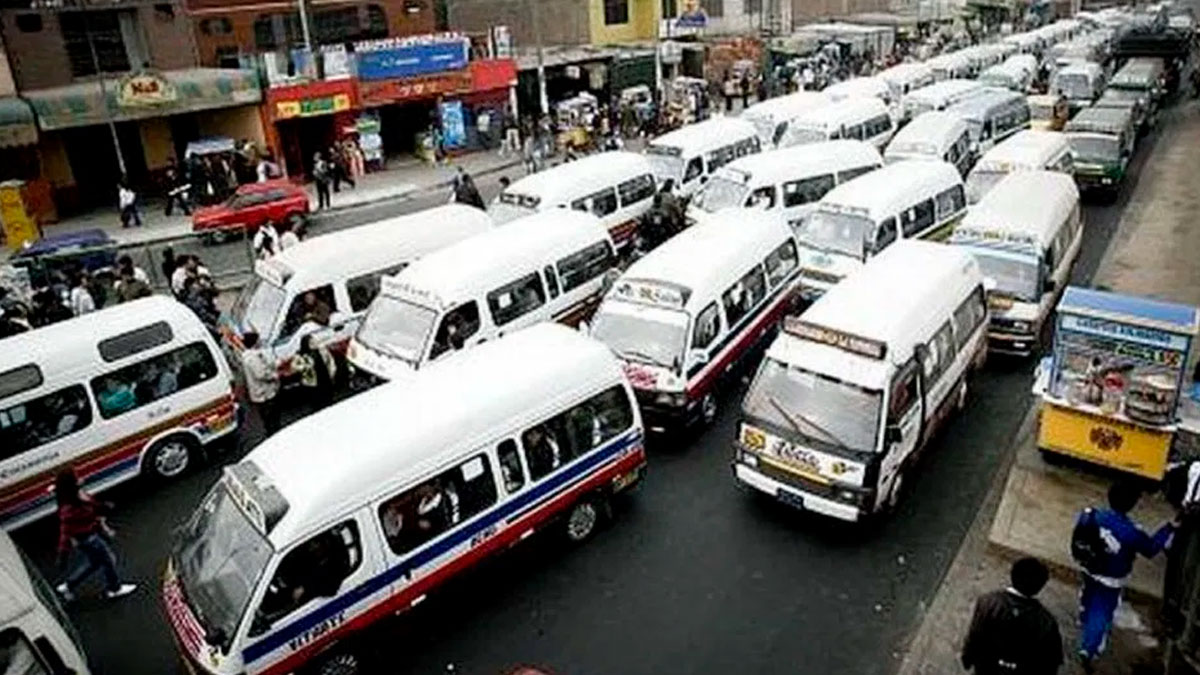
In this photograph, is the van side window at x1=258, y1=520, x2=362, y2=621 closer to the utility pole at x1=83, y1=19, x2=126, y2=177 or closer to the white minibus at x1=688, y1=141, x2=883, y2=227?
the white minibus at x1=688, y1=141, x2=883, y2=227

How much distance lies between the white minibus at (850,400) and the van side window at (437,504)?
3409mm

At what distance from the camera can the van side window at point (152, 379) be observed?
1212 cm

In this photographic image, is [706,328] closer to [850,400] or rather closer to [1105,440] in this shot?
[850,400]

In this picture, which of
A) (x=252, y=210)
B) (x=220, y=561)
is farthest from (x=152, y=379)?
(x=252, y=210)

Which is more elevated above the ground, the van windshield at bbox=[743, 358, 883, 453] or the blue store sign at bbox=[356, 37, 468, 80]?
the blue store sign at bbox=[356, 37, 468, 80]

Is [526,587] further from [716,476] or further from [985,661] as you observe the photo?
[985,661]

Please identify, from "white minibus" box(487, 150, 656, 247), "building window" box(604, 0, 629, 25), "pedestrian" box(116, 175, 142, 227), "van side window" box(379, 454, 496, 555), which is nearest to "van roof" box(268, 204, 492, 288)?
"white minibus" box(487, 150, 656, 247)

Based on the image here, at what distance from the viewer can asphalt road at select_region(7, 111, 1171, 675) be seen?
30.3 ft

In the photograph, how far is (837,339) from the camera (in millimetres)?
10906

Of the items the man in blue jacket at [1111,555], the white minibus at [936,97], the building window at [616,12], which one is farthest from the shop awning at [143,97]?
the man in blue jacket at [1111,555]

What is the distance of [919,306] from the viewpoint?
11695 mm

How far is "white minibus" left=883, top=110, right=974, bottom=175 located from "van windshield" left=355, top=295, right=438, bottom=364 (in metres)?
13.6

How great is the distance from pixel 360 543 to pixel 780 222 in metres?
10.0

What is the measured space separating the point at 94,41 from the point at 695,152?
66.0ft
